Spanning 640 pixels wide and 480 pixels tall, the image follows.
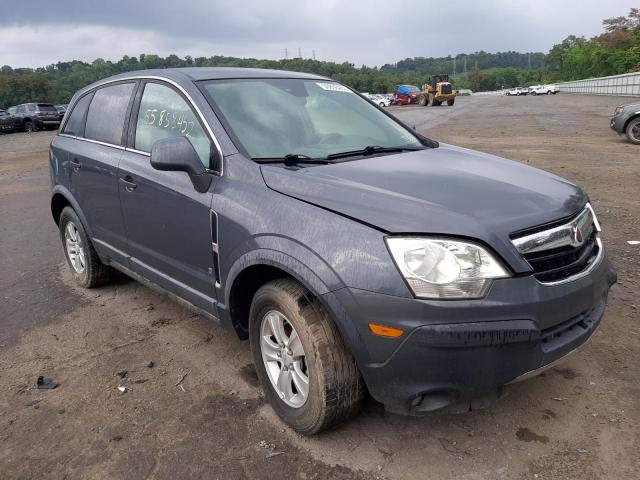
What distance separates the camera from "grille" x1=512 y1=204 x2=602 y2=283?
2.31 meters

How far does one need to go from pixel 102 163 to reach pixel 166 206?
3.42 feet

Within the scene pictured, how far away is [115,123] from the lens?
407 centimetres

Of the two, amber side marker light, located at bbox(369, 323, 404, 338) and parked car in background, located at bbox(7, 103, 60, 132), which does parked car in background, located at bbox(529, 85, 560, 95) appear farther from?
amber side marker light, located at bbox(369, 323, 404, 338)

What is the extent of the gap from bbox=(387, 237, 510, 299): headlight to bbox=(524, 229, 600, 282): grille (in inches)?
8.1

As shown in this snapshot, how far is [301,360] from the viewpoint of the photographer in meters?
2.70

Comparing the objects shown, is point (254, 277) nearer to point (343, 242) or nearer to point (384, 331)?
point (343, 242)

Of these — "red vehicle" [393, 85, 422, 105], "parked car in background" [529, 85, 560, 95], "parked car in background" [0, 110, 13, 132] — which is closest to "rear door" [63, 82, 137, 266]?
"parked car in background" [0, 110, 13, 132]

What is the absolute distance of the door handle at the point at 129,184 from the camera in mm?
3600

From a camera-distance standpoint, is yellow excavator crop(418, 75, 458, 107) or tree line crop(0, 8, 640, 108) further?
yellow excavator crop(418, 75, 458, 107)

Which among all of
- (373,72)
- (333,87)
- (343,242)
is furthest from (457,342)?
(373,72)

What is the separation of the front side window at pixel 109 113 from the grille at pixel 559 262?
2.97 metres

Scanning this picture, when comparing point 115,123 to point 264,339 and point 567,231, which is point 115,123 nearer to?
point 264,339

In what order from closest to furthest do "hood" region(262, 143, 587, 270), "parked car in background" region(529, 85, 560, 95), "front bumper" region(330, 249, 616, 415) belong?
1. "front bumper" region(330, 249, 616, 415)
2. "hood" region(262, 143, 587, 270)
3. "parked car in background" region(529, 85, 560, 95)

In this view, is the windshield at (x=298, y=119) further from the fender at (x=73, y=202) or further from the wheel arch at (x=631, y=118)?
the wheel arch at (x=631, y=118)
